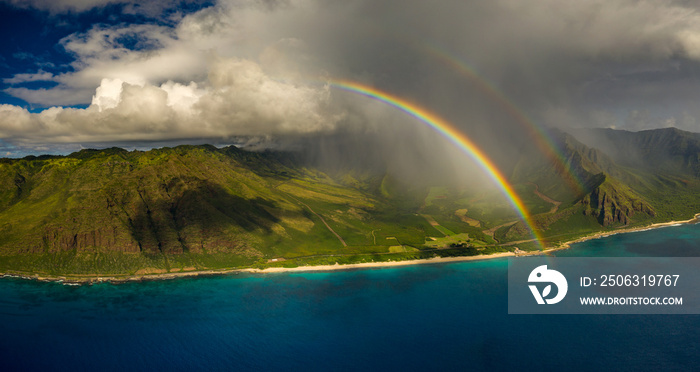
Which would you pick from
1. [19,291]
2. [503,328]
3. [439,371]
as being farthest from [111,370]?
[503,328]

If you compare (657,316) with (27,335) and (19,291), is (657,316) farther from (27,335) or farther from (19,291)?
(19,291)

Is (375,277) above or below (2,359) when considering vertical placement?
above

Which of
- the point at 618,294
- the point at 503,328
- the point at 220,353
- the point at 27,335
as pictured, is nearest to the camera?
the point at 220,353
